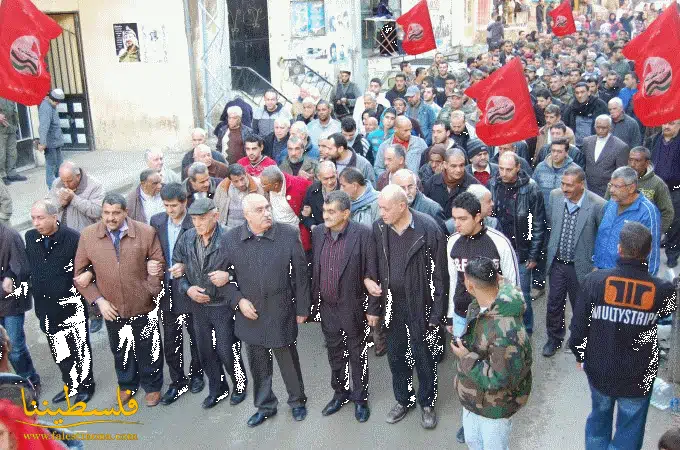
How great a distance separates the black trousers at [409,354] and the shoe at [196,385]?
1.74m

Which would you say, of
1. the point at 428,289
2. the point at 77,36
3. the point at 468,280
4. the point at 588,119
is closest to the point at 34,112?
the point at 77,36

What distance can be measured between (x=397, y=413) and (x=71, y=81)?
39.6 feet

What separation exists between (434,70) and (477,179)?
391 inches

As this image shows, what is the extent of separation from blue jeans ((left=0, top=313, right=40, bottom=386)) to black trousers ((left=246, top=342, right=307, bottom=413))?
188 centimetres

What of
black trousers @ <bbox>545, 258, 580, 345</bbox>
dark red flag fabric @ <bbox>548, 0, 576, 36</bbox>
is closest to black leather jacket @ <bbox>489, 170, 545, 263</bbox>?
black trousers @ <bbox>545, 258, 580, 345</bbox>

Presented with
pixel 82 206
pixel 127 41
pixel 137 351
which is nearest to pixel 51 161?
pixel 127 41

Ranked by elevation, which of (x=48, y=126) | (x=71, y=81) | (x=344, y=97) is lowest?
(x=48, y=126)

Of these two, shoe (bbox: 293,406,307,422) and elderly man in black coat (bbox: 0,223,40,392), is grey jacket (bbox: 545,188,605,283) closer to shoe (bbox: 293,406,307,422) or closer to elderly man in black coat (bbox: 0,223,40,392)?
shoe (bbox: 293,406,307,422)

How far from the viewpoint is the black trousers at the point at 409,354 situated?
216 inches

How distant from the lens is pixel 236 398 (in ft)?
19.9

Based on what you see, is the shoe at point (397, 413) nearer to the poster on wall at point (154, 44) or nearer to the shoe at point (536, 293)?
the shoe at point (536, 293)

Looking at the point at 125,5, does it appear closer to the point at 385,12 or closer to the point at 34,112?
the point at 34,112

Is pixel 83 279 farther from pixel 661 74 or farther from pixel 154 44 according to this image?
pixel 154 44

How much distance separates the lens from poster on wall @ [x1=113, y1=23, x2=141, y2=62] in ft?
47.8
